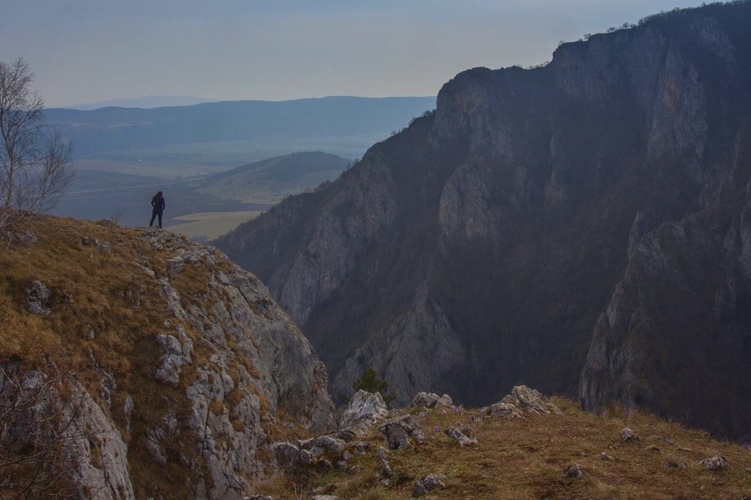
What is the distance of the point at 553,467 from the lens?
38.7ft

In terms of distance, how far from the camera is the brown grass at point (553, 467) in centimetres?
1058

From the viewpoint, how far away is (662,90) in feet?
335

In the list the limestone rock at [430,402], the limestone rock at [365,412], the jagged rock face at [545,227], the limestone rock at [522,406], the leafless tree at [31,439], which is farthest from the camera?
the jagged rock face at [545,227]

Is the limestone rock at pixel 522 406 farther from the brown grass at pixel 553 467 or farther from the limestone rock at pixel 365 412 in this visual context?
the limestone rock at pixel 365 412

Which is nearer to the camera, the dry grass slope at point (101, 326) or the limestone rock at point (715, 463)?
the limestone rock at point (715, 463)

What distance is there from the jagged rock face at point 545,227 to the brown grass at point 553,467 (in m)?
54.2

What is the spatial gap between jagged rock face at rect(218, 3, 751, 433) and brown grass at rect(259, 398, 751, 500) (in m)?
54.2

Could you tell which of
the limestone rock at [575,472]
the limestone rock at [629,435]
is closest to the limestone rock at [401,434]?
the limestone rock at [575,472]

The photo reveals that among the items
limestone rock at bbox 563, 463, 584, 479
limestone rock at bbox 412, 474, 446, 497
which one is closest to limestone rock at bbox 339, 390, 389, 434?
limestone rock at bbox 412, 474, 446, 497

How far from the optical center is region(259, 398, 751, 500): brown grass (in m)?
10.6

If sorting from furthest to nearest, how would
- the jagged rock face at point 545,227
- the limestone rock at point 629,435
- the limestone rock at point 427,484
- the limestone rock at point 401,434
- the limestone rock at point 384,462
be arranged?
1. the jagged rock face at point 545,227
2. the limestone rock at point 401,434
3. the limestone rock at point 629,435
4. the limestone rock at point 384,462
5. the limestone rock at point 427,484

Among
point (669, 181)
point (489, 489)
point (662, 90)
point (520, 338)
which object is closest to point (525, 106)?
point (662, 90)

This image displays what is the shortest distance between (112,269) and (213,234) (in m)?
175

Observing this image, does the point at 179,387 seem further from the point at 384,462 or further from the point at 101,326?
the point at 384,462
